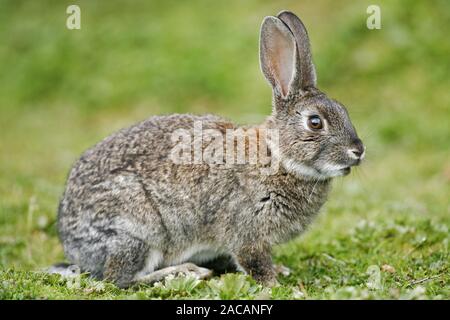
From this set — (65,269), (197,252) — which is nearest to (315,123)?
(197,252)

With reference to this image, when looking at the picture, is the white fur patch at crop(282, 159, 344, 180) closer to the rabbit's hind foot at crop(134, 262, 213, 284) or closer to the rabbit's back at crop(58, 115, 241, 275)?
the rabbit's back at crop(58, 115, 241, 275)

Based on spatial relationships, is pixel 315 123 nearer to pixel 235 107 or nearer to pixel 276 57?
pixel 276 57

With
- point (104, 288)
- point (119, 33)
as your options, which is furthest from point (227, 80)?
point (104, 288)

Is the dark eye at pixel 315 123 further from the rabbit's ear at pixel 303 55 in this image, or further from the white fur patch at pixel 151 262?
the white fur patch at pixel 151 262

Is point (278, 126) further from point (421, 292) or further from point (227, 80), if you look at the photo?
point (227, 80)

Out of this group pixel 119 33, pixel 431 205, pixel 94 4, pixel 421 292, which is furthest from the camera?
pixel 94 4
